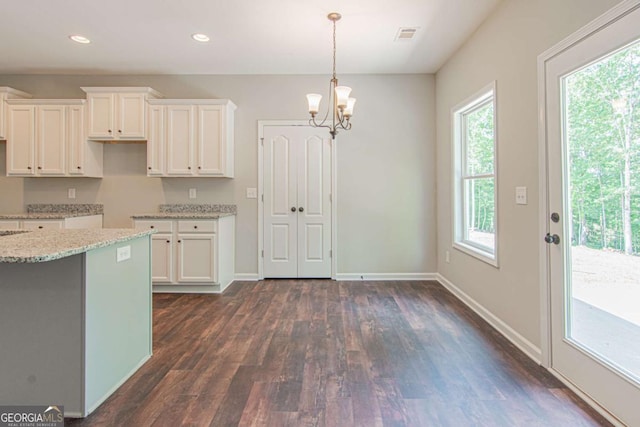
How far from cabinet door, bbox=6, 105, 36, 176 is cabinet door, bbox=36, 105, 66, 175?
0.22 feet

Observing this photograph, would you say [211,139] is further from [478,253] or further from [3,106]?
[478,253]

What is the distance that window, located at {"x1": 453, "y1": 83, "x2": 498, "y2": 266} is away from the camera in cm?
311

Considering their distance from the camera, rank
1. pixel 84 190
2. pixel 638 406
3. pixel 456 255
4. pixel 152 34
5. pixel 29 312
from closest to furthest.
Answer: pixel 638 406 < pixel 29 312 < pixel 152 34 < pixel 456 255 < pixel 84 190

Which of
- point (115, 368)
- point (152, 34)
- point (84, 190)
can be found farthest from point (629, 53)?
point (84, 190)

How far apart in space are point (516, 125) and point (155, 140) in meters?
3.75

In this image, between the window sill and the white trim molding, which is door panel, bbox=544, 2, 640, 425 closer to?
the white trim molding

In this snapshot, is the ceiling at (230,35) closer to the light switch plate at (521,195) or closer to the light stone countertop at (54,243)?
the light switch plate at (521,195)

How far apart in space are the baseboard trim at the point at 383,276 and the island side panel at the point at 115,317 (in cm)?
263

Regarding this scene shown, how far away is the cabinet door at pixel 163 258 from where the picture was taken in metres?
3.93

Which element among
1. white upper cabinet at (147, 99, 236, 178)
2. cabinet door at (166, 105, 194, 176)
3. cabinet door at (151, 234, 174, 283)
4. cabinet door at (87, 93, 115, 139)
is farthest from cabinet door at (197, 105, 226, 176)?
cabinet door at (87, 93, 115, 139)

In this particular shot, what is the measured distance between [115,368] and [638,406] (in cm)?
259

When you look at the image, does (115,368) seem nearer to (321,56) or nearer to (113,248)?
(113,248)

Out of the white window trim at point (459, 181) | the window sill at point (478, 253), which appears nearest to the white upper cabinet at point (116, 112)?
the white window trim at point (459, 181)

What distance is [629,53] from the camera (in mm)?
1616
